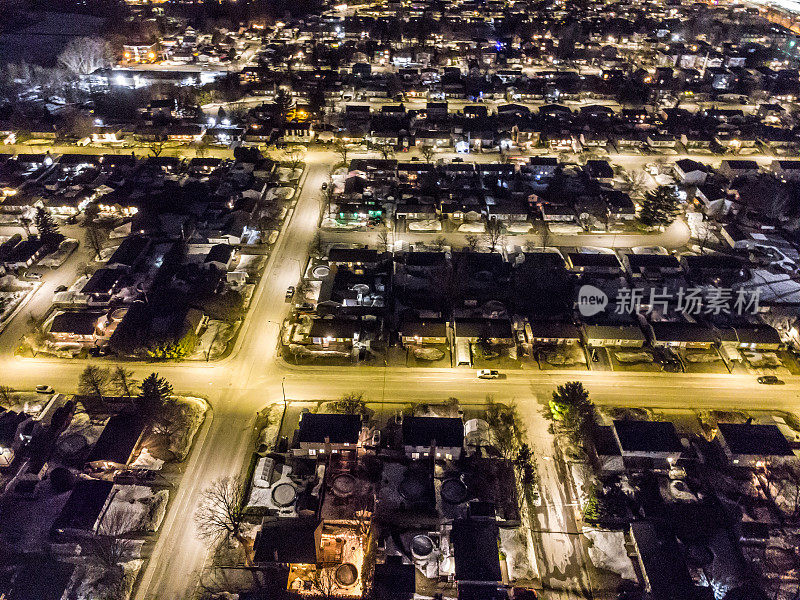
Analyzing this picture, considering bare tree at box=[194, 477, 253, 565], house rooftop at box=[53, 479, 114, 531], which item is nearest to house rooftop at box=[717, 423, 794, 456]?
bare tree at box=[194, 477, 253, 565]

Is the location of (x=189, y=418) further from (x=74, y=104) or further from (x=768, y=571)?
(x=74, y=104)

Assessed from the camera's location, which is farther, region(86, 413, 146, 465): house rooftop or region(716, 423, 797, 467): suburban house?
region(716, 423, 797, 467): suburban house

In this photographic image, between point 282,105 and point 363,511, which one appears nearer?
point 363,511

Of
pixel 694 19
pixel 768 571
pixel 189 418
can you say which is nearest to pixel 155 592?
pixel 189 418

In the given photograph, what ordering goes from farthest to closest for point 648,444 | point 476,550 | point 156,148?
1. point 156,148
2. point 648,444
3. point 476,550

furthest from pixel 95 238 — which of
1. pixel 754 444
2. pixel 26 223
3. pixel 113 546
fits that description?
pixel 754 444

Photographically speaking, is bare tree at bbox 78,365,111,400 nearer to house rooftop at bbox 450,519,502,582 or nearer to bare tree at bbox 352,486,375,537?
bare tree at bbox 352,486,375,537

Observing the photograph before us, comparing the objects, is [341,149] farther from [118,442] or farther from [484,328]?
[118,442]
